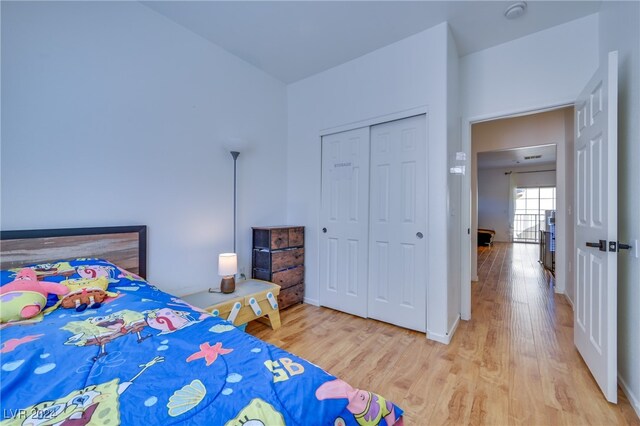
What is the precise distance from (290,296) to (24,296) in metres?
2.20

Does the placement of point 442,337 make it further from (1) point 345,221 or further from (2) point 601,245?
(1) point 345,221

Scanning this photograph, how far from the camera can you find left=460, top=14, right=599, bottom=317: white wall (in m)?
2.29

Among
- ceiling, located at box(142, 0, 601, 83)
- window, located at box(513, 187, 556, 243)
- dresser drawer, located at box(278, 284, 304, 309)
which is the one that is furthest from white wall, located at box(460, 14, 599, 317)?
window, located at box(513, 187, 556, 243)

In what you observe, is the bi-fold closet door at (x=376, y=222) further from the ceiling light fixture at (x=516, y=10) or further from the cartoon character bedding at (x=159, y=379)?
the cartoon character bedding at (x=159, y=379)

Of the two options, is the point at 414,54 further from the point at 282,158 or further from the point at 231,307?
the point at 231,307

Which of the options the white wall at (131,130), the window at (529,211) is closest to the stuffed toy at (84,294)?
the white wall at (131,130)

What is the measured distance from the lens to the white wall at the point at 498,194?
903 cm

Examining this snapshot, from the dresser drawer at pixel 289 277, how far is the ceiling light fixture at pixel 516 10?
3.10 meters

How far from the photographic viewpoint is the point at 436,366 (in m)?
1.94

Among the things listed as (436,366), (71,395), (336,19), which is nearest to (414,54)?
(336,19)

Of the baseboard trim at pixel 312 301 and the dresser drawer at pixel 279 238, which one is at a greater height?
the dresser drawer at pixel 279 238

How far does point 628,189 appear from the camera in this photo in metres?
1.69

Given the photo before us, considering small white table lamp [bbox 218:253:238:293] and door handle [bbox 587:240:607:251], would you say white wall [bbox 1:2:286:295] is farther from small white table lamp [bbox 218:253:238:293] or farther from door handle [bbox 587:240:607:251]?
door handle [bbox 587:240:607:251]

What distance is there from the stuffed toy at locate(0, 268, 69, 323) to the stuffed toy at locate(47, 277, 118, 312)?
0.04m
